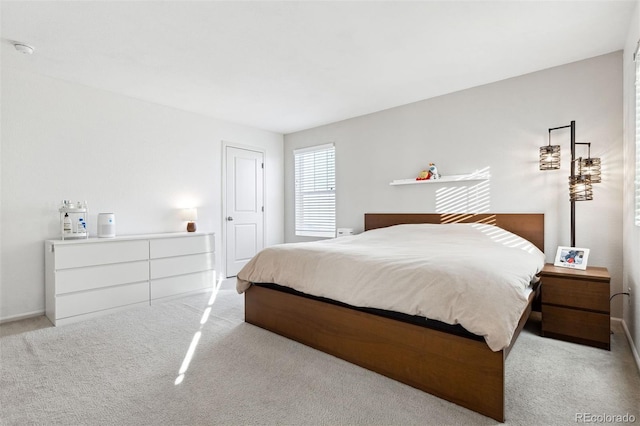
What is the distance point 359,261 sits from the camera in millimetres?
2152

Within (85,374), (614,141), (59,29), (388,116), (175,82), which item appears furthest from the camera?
(388,116)

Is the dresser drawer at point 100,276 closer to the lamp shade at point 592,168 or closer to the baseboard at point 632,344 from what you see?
the baseboard at point 632,344

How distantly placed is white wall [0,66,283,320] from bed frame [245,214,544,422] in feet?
7.06

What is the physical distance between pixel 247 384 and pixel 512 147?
3400 millimetres

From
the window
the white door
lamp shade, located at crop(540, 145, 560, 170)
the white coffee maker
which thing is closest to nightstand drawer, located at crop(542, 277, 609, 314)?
lamp shade, located at crop(540, 145, 560, 170)

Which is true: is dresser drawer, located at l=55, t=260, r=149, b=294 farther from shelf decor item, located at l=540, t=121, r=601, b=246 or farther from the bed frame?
shelf decor item, located at l=540, t=121, r=601, b=246

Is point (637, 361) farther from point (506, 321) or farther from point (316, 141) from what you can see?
point (316, 141)

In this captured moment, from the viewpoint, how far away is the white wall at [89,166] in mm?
3045

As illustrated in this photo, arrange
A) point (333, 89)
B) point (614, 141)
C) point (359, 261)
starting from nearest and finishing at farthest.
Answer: point (359, 261) < point (614, 141) < point (333, 89)

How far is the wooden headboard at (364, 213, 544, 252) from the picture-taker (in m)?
3.16

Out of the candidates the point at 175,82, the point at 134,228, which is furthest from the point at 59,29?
the point at 134,228

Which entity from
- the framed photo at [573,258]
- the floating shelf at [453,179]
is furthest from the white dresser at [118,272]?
the framed photo at [573,258]

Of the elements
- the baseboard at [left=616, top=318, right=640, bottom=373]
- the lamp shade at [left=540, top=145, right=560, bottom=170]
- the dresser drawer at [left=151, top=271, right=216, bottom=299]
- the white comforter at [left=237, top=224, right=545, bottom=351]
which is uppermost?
the lamp shade at [left=540, top=145, right=560, bottom=170]

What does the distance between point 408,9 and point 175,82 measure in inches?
98.3
